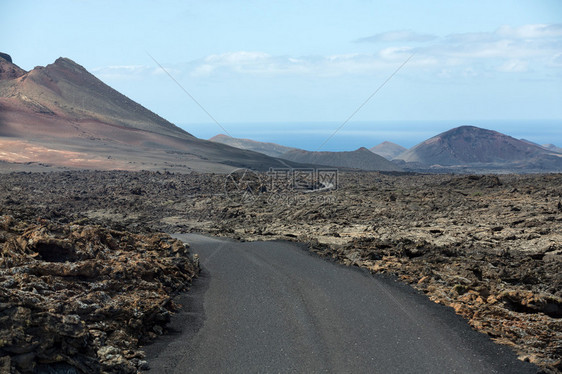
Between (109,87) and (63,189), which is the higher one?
(109,87)

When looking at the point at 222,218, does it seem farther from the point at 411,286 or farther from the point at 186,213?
the point at 411,286

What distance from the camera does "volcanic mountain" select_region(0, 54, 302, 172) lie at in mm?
41375

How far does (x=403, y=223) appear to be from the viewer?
15961mm

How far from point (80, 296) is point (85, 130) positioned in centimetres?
5023

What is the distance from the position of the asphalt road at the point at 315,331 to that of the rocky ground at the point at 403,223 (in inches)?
19.6

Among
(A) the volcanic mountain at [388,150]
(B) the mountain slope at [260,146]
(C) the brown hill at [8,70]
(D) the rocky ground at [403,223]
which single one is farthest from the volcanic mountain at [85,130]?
(A) the volcanic mountain at [388,150]

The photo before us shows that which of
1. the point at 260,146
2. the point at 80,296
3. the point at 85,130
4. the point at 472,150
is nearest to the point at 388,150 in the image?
the point at 472,150

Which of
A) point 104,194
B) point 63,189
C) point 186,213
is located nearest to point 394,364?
point 186,213

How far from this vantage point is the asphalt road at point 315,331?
17.3ft

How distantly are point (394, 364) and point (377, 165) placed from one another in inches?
2342

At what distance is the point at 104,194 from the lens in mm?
25656

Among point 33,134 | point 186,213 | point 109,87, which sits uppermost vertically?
point 109,87

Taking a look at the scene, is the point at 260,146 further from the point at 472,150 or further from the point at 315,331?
the point at 315,331

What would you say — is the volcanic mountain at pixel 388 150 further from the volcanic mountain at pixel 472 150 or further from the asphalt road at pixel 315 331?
the asphalt road at pixel 315 331
